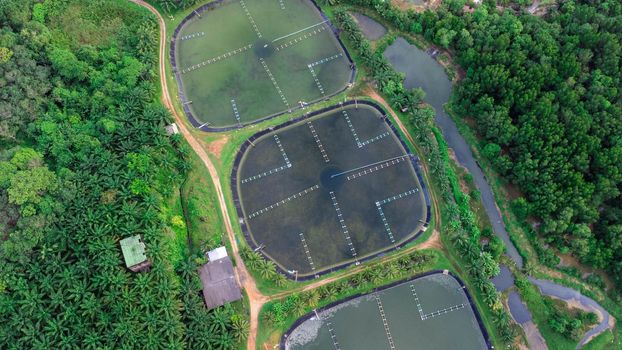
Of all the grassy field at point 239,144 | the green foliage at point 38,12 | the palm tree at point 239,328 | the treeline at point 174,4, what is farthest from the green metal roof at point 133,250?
the green foliage at point 38,12

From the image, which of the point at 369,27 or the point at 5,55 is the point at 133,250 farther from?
the point at 369,27

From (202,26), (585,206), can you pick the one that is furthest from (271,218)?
(585,206)

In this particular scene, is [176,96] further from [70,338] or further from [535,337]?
[535,337]

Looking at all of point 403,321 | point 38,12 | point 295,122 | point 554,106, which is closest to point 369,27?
point 295,122

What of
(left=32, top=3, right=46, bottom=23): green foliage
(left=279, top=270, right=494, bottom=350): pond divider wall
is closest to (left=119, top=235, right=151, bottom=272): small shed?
(left=279, top=270, right=494, bottom=350): pond divider wall

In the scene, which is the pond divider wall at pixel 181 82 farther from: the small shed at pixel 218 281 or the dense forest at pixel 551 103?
the small shed at pixel 218 281

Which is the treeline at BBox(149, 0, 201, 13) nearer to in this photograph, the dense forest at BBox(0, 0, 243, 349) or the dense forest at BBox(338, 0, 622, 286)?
the dense forest at BBox(0, 0, 243, 349)
